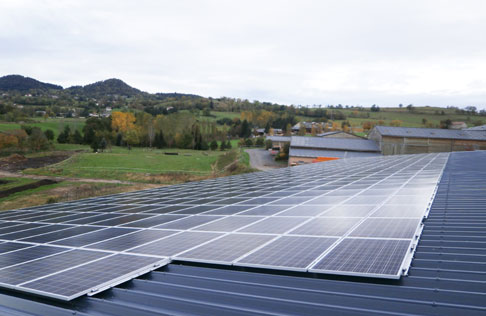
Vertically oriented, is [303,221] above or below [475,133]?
below

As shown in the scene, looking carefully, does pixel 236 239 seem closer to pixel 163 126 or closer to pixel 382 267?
pixel 382 267

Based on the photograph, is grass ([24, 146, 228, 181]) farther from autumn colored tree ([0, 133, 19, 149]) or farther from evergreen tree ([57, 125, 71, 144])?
evergreen tree ([57, 125, 71, 144])

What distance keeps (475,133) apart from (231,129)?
100896 mm

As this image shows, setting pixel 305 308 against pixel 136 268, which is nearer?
pixel 305 308

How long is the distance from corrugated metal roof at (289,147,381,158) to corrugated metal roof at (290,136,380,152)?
36.0 inches

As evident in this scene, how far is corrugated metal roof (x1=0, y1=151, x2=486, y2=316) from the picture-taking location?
15.0 ft

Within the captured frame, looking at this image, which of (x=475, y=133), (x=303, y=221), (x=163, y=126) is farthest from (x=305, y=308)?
(x=163, y=126)

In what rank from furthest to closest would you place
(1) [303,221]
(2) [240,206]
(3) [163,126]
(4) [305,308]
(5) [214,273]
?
(3) [163,126] < (2) [240,206] < (1) [303,221] < (5) [214,273] < (4) [305,308]

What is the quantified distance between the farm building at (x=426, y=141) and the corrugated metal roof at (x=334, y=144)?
2643 millimetres

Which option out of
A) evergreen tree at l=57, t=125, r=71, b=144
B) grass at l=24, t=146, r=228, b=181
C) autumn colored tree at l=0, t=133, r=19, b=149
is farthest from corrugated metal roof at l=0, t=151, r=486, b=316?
evergreen tree at l=57, t=125, r=71, b=144

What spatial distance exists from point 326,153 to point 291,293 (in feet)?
197

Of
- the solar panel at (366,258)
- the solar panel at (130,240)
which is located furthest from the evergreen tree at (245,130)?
the solar panel at (366,258)

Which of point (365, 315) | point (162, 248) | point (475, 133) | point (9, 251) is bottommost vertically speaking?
point (9, 251)

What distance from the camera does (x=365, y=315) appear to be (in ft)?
14.1
